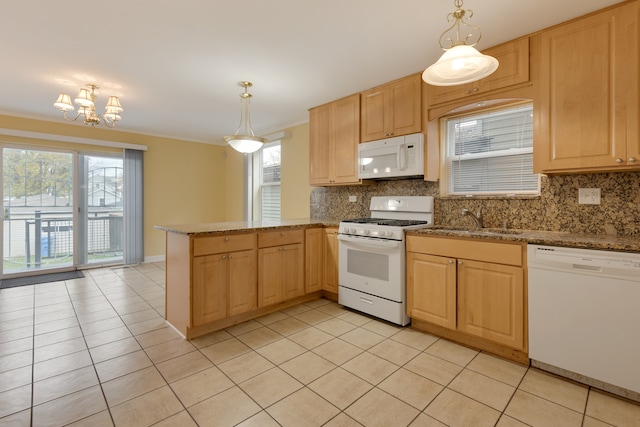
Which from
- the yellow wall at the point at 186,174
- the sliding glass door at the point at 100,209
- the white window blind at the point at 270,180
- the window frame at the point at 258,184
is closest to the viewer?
the yellow wall at the point at 186,174

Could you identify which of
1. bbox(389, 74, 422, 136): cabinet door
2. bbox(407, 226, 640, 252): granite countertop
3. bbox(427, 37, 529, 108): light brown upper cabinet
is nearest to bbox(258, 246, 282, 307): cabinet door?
bbox(407, 226, 640, 252): granite countertop

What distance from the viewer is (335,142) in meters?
3.72

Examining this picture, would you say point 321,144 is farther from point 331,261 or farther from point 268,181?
point 268,181

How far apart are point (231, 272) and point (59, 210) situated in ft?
12.9

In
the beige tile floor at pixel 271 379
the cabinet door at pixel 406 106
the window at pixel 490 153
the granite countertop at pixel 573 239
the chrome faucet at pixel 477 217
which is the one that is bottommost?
the beige tile floor at pixel 271 379

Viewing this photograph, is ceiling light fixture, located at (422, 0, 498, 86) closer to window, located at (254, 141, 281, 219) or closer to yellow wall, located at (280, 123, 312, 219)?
yellow wall, located at (280, 123, 312, 219)

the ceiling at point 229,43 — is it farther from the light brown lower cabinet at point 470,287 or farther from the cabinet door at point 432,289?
the cabinet door at point 432,289

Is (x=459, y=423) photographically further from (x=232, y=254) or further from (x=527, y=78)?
(x=527, y=78)

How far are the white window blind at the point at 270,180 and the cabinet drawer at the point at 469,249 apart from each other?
319cm

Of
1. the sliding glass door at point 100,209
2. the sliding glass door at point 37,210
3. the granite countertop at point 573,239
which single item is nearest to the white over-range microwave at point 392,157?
the granite countertop at point 573,239

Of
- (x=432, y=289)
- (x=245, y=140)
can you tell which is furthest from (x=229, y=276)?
(x=432, y=289)

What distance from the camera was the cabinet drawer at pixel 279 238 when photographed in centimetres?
293

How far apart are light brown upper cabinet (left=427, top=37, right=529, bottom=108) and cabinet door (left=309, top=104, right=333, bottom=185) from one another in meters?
1.60

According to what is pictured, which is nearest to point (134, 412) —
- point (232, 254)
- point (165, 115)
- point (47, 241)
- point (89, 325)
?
point (232, 254)
